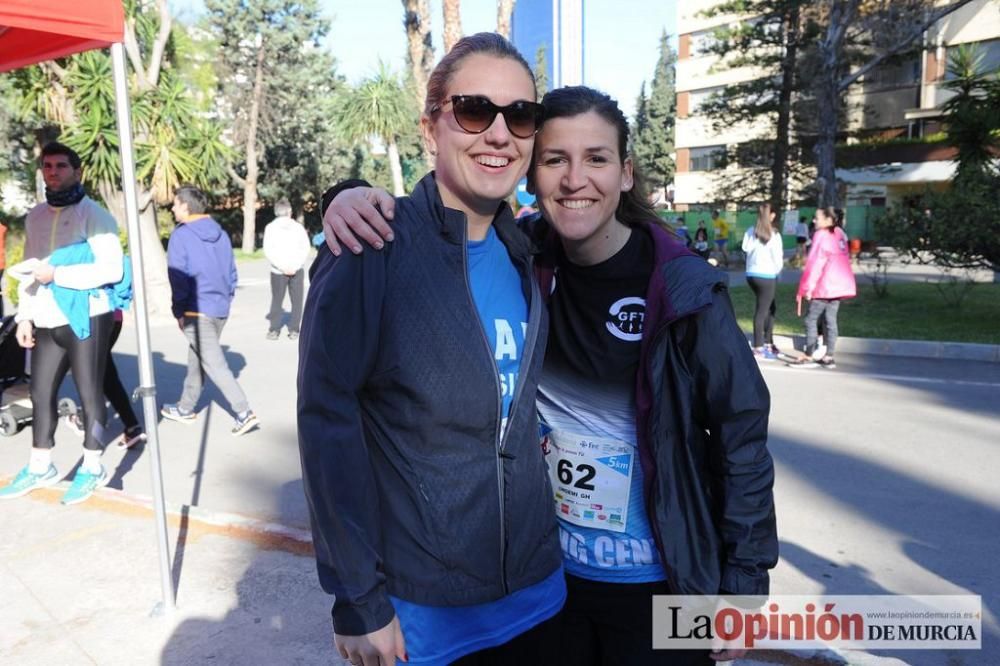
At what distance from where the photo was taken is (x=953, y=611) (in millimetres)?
3555

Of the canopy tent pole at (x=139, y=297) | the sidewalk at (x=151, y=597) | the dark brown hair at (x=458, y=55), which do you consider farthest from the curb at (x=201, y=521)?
the dark brown hair at (x=458, y=55)

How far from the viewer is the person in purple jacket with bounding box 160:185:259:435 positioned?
681 centimetres

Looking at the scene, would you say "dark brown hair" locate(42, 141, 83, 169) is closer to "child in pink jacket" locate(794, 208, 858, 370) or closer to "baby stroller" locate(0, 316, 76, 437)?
A: "baby stroller" locate(0, 316, 76, 437)

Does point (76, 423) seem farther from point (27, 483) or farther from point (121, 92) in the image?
point (121, 92)

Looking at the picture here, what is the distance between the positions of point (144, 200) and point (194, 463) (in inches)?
354

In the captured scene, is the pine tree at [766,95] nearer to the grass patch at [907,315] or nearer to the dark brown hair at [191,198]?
the grass patch at [907,315]

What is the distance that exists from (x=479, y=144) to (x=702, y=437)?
91 centimetres

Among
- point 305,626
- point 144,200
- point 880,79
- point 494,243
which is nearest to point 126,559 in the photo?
point 305,626

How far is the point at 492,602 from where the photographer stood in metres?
1.79

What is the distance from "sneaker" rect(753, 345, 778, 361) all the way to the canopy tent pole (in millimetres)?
8035

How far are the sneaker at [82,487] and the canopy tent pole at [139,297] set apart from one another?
4.97 ft

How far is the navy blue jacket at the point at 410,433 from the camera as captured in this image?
1537 mm

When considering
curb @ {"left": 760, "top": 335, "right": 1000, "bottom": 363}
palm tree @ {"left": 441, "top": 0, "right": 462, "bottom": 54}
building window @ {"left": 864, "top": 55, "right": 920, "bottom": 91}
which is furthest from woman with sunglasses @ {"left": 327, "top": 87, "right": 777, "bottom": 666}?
building window @ {"left": 864, "top": 55, "right": 920, "bottom": 91}

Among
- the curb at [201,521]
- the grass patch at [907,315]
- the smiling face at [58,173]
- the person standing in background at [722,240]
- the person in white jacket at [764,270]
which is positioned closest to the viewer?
the curb at [201,521]
